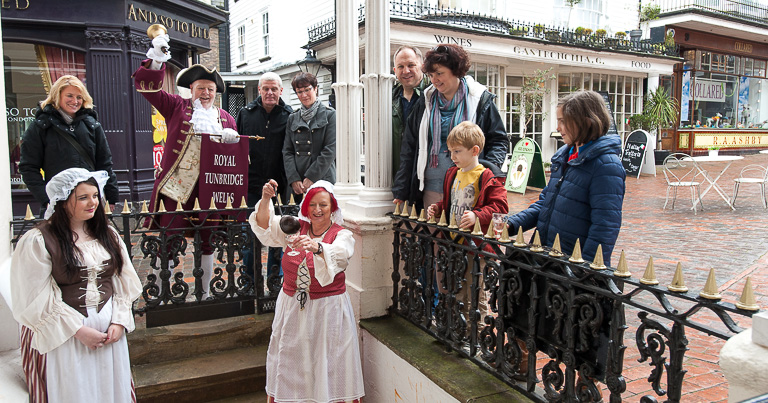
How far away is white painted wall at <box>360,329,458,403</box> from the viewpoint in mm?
2973

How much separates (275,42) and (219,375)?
1625cm

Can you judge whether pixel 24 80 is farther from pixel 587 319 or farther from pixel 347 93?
pixel 587 319

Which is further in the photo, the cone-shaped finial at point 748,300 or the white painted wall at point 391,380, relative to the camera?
the white painted wall at point 391,380

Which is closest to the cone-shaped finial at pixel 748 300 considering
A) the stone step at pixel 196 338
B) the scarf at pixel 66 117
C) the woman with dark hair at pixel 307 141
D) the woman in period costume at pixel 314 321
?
the woman in period costume at pixel 314 321

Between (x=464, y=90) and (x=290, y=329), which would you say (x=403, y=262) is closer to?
(x=290, y=329)

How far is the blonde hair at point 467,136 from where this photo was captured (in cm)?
301

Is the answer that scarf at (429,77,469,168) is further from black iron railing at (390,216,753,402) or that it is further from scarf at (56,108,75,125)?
scarf at (56,108,75,125)

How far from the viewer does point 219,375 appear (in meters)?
3.71

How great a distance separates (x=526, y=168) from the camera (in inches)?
458

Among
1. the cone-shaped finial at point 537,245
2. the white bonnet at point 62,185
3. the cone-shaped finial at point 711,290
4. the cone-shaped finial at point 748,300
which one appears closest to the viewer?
the cone-shaped finial at point 748,300

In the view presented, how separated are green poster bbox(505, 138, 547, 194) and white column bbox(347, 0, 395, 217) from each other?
8.18 meters

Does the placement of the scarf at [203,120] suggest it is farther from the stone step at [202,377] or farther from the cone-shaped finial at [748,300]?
the cone-shaped finial at [748,300]

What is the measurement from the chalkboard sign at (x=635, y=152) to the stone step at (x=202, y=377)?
1329 centimetres

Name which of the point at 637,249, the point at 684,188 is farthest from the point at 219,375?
the point at 684,188
